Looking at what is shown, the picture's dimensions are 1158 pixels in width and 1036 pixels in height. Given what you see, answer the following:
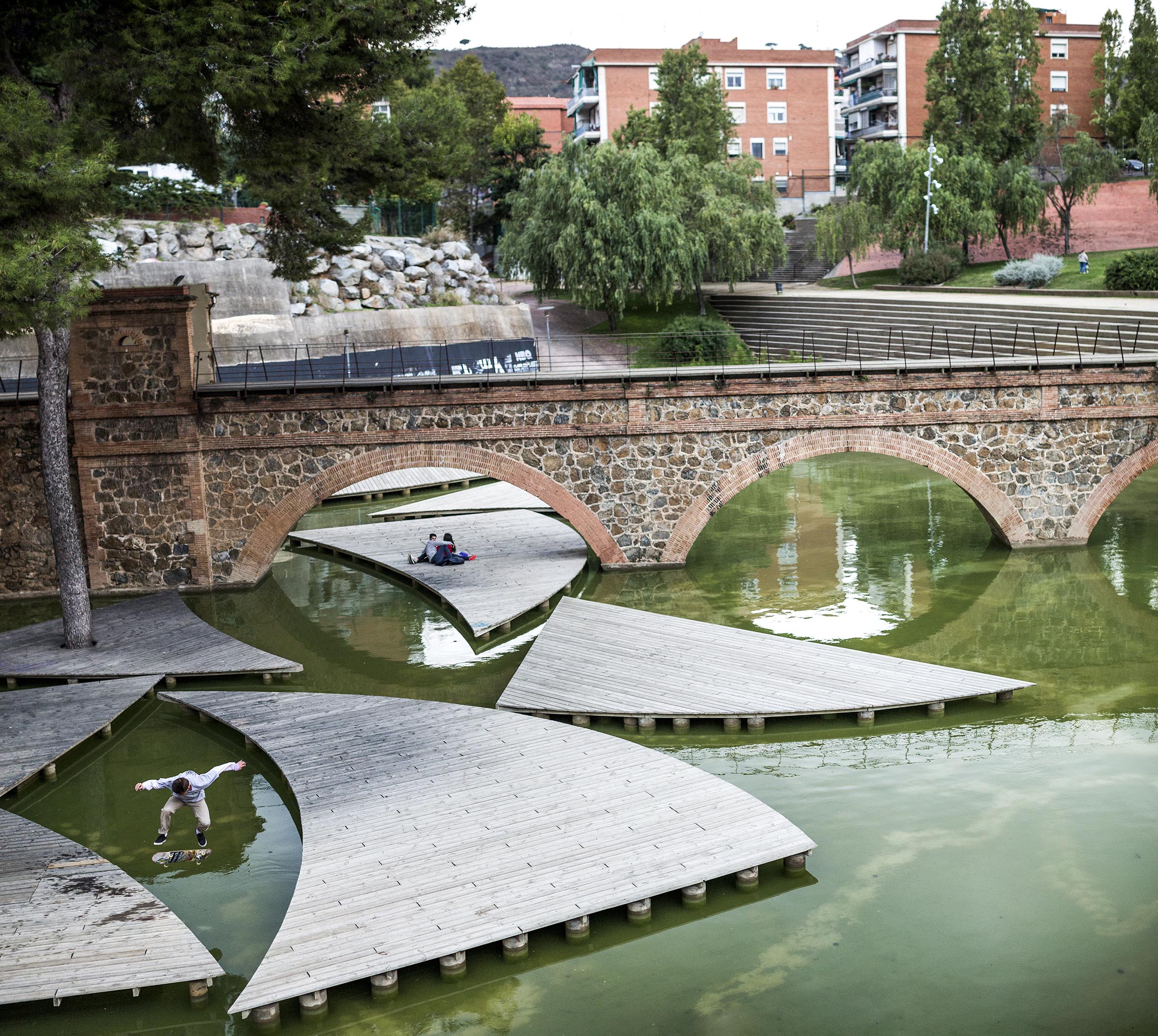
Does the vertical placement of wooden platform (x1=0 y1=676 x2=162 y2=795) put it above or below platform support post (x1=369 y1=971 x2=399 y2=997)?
above

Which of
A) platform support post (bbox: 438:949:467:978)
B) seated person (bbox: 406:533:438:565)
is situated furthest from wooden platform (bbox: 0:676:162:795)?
seated person (bbox: 406:533:438:565)

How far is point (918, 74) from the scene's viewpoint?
61.3 m

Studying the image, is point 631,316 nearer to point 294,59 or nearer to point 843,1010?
point 294,59

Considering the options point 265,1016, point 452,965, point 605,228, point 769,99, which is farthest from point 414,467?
point 769,99

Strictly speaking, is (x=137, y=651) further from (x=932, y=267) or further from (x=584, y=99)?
(x=584, y=99)

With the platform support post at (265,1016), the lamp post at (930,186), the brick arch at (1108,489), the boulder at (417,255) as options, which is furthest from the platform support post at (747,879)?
the lamp post at (930,186)

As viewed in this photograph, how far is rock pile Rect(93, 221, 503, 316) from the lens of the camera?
35.4 metres

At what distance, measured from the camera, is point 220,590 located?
74.4ft

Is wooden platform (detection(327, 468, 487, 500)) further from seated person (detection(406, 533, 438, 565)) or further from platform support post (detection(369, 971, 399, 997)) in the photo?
platform support post (detection(369, 971, 399, 997))

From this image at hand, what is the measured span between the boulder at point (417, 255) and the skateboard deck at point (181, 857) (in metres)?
29.3

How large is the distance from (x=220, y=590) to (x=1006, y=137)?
39.4m

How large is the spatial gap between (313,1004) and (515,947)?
178cm

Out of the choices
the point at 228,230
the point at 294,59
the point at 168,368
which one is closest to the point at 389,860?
the point at 294,59

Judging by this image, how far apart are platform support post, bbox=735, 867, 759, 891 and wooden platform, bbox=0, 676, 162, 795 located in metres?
8.80
